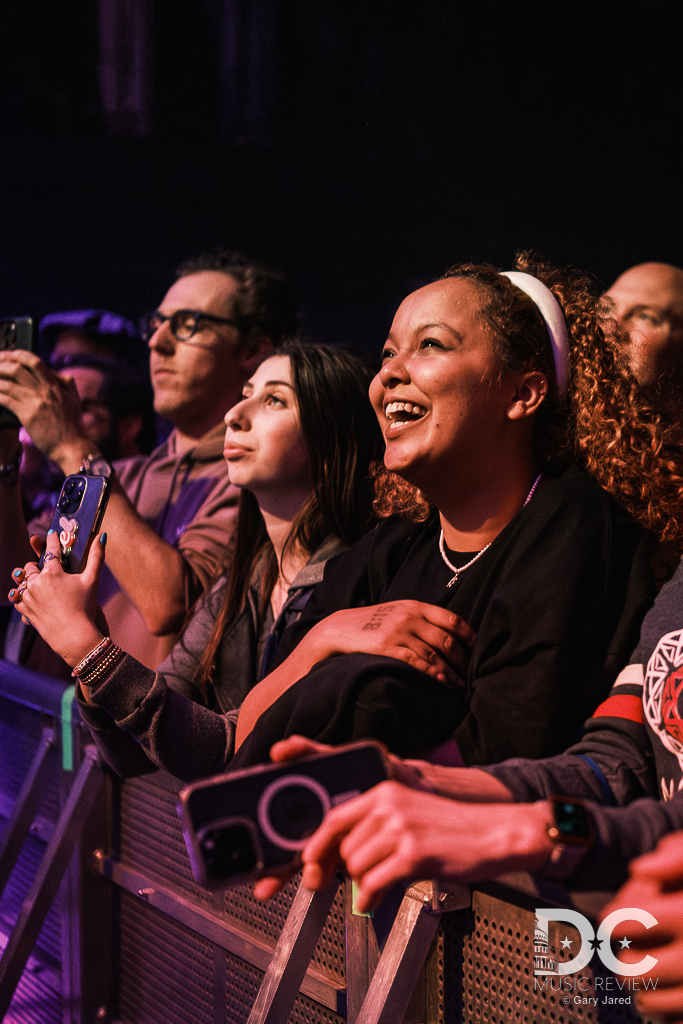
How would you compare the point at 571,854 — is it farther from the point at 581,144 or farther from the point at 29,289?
the point at 29,289

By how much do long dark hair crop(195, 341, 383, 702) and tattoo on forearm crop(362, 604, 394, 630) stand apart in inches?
20.9

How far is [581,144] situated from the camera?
5.50 ft

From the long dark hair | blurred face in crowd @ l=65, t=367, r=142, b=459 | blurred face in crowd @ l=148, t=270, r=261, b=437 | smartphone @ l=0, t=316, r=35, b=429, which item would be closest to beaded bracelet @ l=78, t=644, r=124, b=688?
the long dark hair

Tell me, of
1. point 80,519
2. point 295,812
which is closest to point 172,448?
point 80,519

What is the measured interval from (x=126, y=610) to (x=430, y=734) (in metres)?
1.14

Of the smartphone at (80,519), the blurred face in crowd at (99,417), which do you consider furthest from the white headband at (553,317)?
the blurred face in crowd at (99,417)

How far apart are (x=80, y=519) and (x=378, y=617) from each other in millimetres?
559

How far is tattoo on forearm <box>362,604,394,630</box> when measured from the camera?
1.02m

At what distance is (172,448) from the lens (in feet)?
7.84

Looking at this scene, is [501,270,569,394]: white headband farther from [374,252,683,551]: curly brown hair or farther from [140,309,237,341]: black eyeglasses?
[140,309,237,341]: black eyeglasses

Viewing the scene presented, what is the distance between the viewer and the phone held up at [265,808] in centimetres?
54

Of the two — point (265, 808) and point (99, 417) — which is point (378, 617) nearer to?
point (265, 808)

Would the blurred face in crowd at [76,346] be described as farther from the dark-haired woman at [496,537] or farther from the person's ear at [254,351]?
the dark-haired woman at [496,537]

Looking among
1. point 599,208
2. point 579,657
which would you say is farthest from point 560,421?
point 599,208
